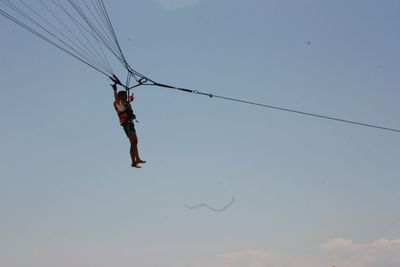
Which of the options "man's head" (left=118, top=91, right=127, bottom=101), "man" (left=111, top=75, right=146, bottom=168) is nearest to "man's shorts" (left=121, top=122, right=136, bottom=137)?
"man" (left=111, top=75, right=146, bottom=168)

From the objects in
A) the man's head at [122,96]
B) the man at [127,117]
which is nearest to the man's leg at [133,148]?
the man at [127,117]

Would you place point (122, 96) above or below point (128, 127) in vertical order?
above

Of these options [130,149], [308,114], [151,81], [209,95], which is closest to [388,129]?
[308,114]

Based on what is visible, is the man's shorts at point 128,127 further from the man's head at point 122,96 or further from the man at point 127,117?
the man's head at point 122,96

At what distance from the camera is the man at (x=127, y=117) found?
1772 cm

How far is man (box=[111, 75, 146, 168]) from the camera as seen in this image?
58.1ft

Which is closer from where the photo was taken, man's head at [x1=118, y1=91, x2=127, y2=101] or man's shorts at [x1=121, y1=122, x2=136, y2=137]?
man's head at [x1=118, y1=91, x2=127, y2=101]

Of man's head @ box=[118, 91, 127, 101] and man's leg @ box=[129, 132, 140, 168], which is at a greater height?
man's head @ box=[118, 91, 127, 101]

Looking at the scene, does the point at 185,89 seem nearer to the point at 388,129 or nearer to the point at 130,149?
the point at 130,149

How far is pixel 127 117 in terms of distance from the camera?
17.9 meters

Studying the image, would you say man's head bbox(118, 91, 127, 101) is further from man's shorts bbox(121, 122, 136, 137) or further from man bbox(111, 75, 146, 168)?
man's shorts bbox(121, 122, 136, 137)

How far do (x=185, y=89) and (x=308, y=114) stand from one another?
4.15m

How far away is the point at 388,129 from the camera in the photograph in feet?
50.3

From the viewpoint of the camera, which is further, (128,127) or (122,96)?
(128,127)
